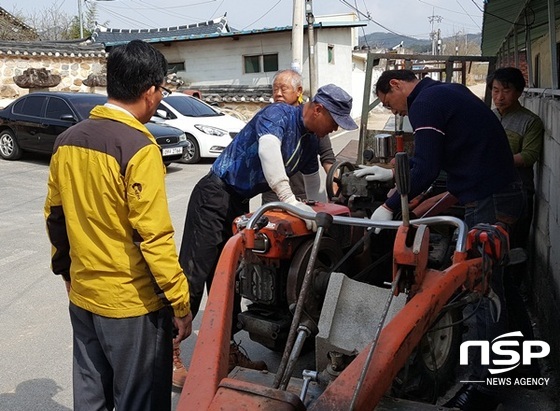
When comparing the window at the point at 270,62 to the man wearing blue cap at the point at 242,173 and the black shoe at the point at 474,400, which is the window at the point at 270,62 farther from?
the black shoe at the point at 474,400

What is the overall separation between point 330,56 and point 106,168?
24.4m

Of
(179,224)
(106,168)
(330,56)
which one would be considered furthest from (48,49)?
(106,168)

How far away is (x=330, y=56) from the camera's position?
25.9 meters

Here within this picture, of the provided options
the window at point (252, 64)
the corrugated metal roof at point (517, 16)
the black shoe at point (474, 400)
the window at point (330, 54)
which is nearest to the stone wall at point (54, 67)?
the window at point (252, 64)

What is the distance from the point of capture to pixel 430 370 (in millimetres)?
3605

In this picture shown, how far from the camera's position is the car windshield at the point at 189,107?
48.4 ft

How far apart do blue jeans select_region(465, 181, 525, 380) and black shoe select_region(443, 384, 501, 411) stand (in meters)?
0.09

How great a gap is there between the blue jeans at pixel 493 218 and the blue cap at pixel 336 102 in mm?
A: 881

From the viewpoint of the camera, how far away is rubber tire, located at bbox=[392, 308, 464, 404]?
3289 millimetres

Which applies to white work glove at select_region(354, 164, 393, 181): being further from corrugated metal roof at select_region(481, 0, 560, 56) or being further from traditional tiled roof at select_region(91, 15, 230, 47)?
traditional tiled roof at select_region(91, 15, 230, 47)

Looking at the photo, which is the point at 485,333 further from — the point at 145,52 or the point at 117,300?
the point at 145,52

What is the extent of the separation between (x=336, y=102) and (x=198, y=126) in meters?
10.6

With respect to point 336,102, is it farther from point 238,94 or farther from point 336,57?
point 336,57

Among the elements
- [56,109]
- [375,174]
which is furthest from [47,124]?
[375,174]
